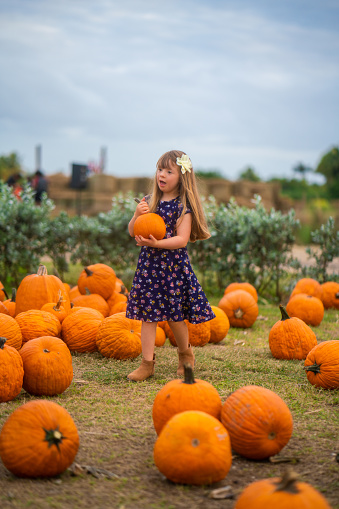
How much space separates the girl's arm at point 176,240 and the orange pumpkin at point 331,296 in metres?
3.63

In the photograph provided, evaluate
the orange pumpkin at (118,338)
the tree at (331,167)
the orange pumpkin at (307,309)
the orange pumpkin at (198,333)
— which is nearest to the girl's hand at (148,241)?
the orange pumpkin at (118,338)

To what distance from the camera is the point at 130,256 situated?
8.22m

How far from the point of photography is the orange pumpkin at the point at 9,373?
3.18m

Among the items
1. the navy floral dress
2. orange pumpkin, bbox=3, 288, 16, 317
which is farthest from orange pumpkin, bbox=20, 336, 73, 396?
orange pumpkin, bbox=3, 288, 16, 317

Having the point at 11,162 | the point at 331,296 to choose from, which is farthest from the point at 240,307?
the point at 11,162

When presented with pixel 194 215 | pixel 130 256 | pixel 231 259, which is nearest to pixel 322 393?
pixel 194 215

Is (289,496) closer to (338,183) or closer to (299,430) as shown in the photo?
(299,430)

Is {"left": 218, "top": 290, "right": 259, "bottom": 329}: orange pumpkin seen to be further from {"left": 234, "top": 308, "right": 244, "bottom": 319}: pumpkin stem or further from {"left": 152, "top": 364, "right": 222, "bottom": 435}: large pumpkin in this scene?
{"left": 152, "top": 364, "right": 222, "bottom": 435}: large pumpkin

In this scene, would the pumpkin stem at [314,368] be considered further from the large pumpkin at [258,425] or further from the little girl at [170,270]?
the large pumpkin at [258,425]

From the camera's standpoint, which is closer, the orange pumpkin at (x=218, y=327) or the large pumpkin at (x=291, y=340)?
the large pumpkin at (x=291, y=340)

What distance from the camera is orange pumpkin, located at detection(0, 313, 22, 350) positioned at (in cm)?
380

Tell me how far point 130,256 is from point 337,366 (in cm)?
501

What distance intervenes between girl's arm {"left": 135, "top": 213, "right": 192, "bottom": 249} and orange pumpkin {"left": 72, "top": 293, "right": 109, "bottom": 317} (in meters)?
1.58

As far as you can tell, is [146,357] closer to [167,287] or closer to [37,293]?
[167,287]
